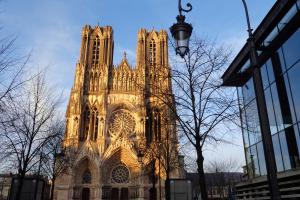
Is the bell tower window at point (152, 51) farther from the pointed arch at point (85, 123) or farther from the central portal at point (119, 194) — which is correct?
the central portal at point (119, 194)

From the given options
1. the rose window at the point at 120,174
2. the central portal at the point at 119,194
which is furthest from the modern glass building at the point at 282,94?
the rose window at the point at 120,174

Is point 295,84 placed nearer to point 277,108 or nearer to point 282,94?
point 282,94

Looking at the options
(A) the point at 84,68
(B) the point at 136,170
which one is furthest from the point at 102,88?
(B) the point at 136,170

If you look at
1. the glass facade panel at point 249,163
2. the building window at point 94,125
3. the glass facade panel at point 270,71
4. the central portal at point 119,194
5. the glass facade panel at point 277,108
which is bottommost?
the central portal at point 119,194

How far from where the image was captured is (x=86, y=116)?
42938mm

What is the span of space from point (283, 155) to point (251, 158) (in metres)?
4.27

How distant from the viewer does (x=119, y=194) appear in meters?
38.8

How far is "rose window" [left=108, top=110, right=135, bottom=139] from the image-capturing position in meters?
41.9

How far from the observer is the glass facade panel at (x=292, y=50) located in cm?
1401

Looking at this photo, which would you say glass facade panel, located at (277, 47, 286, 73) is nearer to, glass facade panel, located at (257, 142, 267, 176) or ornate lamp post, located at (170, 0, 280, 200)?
glass facade panel, located at (257, 142, 267, 176)

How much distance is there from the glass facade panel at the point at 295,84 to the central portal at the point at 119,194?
2953 centimetres

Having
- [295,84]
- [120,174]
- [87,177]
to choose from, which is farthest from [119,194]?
[295,84]

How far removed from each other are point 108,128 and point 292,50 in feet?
104

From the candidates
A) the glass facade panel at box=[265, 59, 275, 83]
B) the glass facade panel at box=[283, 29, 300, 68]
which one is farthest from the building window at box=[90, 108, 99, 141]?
the glass facade panel at box=[283, 29, 300, 68]
